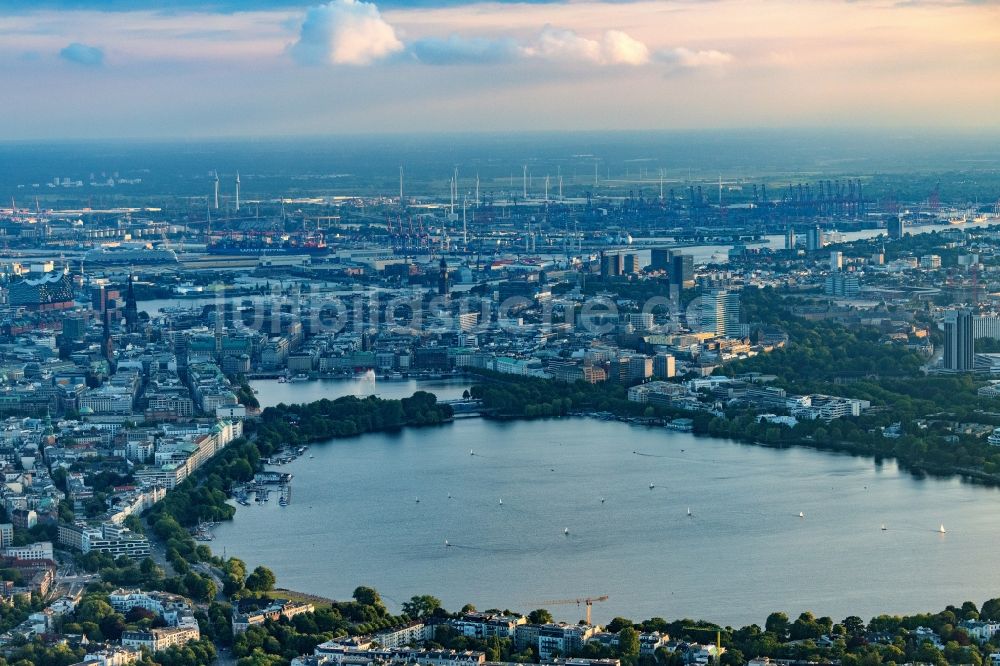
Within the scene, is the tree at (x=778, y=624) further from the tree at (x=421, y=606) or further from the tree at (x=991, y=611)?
the tree at (x=421, y=606)

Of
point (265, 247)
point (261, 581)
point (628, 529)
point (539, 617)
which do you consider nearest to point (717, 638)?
point (539, 617)

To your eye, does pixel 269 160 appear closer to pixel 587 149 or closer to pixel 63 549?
pixel 587 149

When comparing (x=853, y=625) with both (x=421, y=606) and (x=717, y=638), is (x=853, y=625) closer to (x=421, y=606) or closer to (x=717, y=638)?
(x=717, y=638)

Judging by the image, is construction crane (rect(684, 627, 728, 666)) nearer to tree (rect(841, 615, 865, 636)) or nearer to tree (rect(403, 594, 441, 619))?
tree (rect(841, 615, 865, 636))

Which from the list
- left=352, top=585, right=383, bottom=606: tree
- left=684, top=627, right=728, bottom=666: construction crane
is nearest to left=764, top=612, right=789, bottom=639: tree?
left=684, top=627, right=728, bottom=666: construction crane

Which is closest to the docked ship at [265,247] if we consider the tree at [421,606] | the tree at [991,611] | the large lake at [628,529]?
the large lake at [628,529]

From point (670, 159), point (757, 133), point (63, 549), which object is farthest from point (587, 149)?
point (63, 549)
